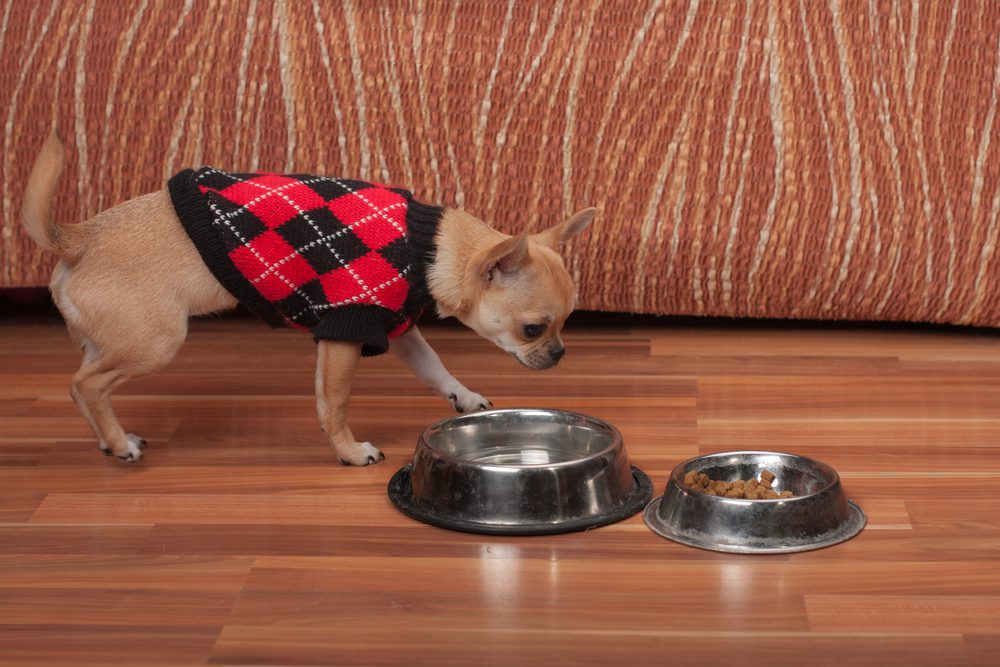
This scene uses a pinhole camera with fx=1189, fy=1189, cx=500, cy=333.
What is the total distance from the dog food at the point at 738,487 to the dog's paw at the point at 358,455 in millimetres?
605

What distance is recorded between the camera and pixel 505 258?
210 cm

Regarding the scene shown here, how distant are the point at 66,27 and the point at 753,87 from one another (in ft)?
5.48

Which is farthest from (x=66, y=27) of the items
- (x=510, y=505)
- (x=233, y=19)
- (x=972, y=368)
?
(x=972, y=368)

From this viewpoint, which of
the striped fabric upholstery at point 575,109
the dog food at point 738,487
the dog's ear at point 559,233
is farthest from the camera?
the striped fabric upholstery at point 575,109

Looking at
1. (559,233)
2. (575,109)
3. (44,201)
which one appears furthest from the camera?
(575,109)

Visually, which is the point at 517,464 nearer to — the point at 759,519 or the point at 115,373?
the point at 759,519

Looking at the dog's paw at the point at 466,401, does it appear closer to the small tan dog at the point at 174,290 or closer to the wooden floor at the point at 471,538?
the wooden floor at the point at 471,538

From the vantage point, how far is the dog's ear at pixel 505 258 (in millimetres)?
2014

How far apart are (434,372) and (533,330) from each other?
0.38m

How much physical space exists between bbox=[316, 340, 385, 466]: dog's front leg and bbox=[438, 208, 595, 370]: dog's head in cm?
23

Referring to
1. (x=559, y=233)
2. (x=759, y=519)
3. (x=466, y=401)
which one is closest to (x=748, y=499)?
(x=759, y=519)

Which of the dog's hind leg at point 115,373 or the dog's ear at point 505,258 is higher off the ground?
the dog's ear at point 505,258

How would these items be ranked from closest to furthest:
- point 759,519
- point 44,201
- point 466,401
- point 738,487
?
1. point 759,519
2. point 738,487
3. point 44,201
4. point 466,401

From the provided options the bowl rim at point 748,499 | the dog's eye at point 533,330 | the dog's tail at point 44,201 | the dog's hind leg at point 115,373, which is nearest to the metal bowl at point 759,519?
the bowl rim at point 748,499
